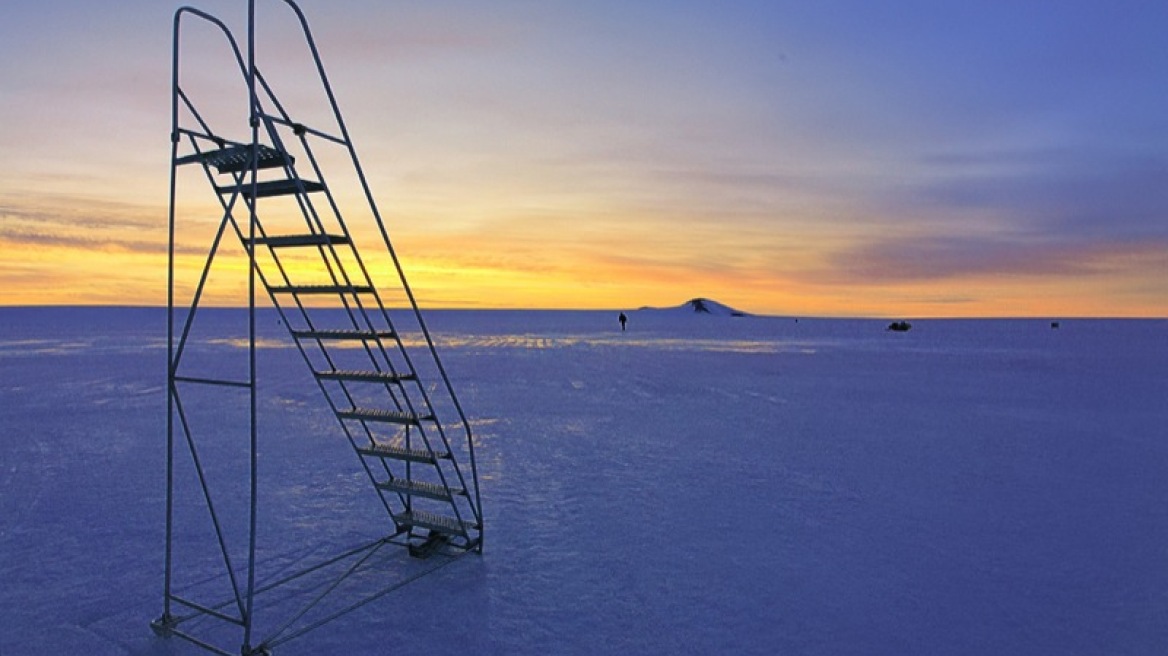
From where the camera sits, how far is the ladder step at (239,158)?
418 centimetres

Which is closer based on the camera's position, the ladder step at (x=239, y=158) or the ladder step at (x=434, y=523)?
the ladder step at (x=239, y=158)

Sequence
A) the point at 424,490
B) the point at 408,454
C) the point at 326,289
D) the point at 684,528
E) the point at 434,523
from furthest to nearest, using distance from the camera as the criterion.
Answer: the point at 684,528, the point at 434,523, the point at 424,490, the point at 408,454, the point at 326,289

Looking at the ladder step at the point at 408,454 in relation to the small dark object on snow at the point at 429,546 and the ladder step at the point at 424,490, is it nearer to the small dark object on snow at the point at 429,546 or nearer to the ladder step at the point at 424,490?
the ladder step at the point at 424,490

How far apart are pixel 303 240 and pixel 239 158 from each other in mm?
558

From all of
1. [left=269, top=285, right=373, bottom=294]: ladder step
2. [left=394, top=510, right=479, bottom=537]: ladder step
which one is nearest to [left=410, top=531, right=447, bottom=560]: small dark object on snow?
[left=394, top=510, right=479, bottom=537]: ladder step

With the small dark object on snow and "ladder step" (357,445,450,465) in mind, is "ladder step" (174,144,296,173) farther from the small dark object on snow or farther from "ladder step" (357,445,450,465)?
the small dark object on snow

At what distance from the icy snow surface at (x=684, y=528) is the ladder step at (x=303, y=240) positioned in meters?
2.37

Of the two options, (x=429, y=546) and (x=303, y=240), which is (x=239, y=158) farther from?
(x=429, y=546)

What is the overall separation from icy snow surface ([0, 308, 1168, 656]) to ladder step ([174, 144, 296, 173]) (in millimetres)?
2821

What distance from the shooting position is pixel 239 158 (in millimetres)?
4250

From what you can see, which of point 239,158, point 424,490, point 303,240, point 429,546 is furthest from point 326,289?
point 429,546

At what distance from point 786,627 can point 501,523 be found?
2897 mm

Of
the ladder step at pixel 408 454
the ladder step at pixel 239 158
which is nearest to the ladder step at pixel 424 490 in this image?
the ladder step at pixel 408 454

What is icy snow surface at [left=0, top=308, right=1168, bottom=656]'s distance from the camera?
468cm
